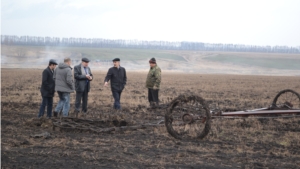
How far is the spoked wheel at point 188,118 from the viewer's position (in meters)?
8.26

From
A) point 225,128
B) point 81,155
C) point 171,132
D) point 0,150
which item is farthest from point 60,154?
point 225,128

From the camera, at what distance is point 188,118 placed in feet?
27.8

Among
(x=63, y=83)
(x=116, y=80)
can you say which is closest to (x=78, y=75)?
(x=63, y=83)

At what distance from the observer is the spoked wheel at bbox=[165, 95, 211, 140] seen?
325 inches

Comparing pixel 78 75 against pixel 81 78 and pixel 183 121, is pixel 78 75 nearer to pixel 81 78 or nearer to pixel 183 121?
pixel 81 78

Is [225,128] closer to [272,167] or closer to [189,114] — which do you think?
[189,114]

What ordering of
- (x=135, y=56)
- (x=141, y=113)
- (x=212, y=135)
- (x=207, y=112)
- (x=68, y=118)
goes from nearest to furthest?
(x=207, y=112), (x=212, y=135), (x=68, y=118), (x=141, y=113), (x=135, y=56)

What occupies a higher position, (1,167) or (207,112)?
(207,112)

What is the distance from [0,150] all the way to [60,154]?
42.7 inches

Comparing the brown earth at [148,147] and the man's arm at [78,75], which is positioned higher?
the man's arm at [78,75]

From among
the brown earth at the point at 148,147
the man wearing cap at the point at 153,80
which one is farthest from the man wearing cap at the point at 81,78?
the man wearing cap at the point at 153,80

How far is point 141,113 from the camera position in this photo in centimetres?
1248

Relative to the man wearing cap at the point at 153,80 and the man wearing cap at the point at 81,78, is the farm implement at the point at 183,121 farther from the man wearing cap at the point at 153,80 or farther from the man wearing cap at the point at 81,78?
the man wearing cap at the point at 153,80

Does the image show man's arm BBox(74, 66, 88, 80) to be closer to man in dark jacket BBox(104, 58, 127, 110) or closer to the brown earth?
man in dark jacket BBox(104, 58, 127, 110)
